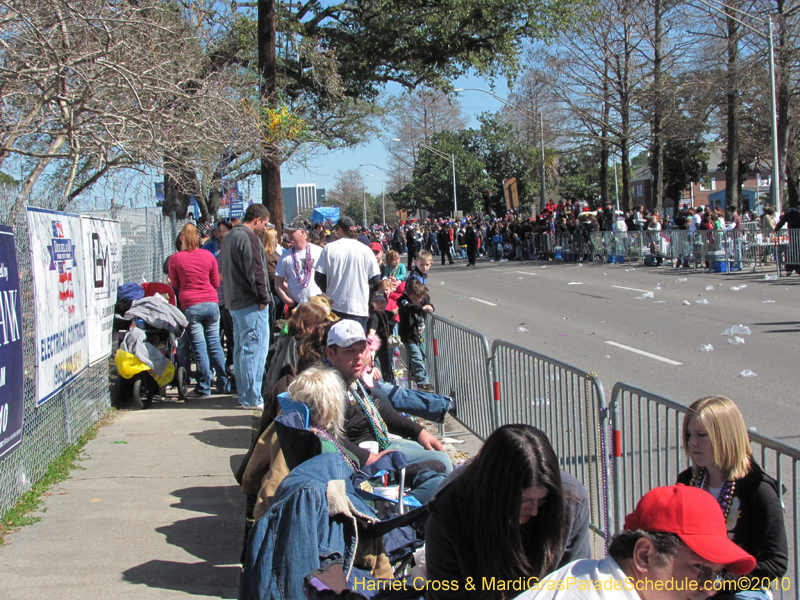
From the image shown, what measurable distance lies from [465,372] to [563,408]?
193 cm

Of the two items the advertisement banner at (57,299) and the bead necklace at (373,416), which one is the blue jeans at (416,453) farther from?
the advertisement banner at (57,299)

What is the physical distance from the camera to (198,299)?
28.8ft

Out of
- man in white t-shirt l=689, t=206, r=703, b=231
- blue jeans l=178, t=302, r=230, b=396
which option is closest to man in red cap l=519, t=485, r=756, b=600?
blue jeans l=178, t=302, r=230, b=396

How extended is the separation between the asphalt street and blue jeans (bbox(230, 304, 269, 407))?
3897 mm

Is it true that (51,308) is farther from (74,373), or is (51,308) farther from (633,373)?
(633,373)

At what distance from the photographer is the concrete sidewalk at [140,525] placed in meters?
4.25

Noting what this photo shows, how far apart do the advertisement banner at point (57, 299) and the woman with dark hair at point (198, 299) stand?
69.5 inches

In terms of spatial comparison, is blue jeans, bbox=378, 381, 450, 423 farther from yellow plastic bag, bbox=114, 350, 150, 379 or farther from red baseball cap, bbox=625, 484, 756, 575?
yellow plastic bag, bbox=114, 350, 150, 379

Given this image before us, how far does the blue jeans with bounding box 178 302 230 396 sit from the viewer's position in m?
8.74

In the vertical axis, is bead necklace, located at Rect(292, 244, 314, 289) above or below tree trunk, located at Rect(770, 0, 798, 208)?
below

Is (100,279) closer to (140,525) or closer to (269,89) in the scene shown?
(140,525)

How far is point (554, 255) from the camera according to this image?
3247 cm

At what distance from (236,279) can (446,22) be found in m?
11.8

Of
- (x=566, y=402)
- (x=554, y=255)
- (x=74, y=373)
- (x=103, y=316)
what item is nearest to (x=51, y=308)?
(x=74, y=373)
